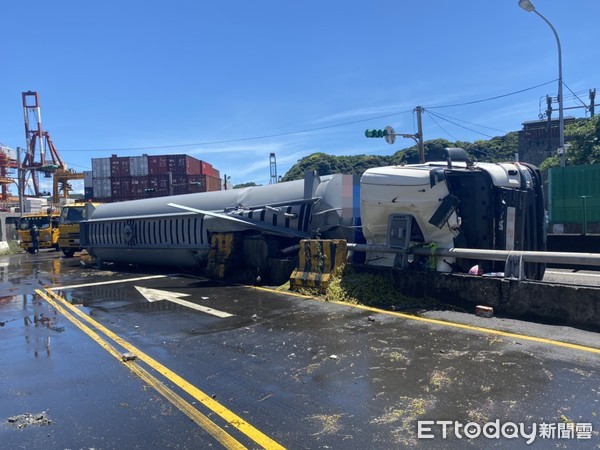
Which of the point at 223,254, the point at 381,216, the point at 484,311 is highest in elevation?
the point at 381,216

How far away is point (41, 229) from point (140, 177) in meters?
22.6

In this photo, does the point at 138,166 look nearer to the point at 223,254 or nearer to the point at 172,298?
the point at 223,254

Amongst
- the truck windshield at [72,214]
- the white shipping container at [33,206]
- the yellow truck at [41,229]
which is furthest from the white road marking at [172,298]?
the white shipping container at [33,206]

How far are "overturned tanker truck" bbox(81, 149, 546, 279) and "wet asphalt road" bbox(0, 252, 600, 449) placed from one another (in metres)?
1.63

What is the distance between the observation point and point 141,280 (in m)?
13.1

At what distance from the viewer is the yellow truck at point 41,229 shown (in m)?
31.0

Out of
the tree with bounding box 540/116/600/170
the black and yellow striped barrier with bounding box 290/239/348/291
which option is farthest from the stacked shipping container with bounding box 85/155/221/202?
the black and yellow striped barrier with bounding box 290/239/348/291

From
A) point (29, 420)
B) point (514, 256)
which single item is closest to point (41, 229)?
point (29, 420)

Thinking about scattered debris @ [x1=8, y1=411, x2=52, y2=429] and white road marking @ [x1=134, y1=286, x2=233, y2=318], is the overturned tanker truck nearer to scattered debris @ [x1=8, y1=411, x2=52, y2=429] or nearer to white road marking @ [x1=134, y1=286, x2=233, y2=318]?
white road marking @ [x1=134, y1=286, x2=233, y2=318]

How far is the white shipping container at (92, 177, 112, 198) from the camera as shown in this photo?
54.9m

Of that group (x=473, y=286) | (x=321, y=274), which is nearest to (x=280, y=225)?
(x=321, y=274)

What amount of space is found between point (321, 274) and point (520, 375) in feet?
16.7

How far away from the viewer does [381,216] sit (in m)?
8.72

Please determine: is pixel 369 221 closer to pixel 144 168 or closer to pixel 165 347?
pixel 165 347
